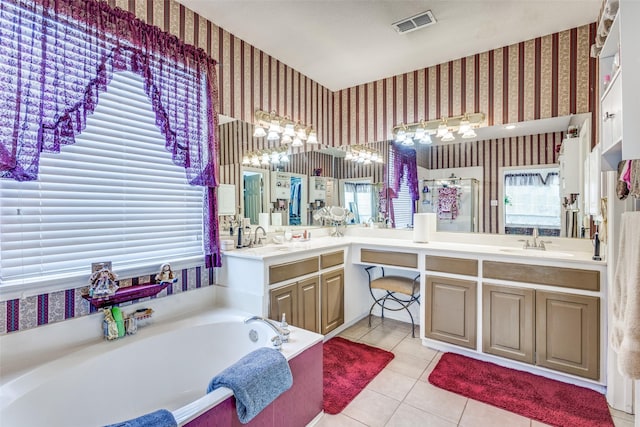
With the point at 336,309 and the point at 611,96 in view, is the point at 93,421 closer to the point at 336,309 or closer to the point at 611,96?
the point at 336,309

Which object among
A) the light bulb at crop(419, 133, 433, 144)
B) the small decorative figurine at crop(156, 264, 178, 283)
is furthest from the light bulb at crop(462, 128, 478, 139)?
the small decorative figurine at crop(156, 264, 178, 283)

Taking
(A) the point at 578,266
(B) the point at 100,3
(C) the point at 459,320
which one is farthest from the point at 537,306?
(B) the point at 100,3

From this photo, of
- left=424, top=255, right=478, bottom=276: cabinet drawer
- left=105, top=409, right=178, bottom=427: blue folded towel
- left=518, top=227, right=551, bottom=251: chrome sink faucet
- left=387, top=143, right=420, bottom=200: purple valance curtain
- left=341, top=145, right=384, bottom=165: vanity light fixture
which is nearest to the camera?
left=105, top=409, right=178, bottom=427: blue folded towel

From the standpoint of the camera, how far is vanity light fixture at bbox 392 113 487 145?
2930 mm

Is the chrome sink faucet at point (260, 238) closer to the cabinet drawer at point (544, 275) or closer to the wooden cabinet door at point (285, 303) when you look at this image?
the wooden cabinet door at point (285, 303)

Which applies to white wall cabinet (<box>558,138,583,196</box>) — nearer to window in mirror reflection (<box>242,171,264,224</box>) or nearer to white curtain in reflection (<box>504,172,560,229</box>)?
white curtain in reflection (<box>504,172,560,229</box>)

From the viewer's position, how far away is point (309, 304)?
2.62 m

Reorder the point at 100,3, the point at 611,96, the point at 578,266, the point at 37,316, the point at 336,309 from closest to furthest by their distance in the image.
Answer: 1. the point at 611,96
2. the point at 37,316
3. the point at 100,3
4. the point at 578,266
5. the point at 336,309

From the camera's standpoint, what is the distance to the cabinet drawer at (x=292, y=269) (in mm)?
2311

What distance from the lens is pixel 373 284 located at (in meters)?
3.11

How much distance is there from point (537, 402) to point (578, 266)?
92cm

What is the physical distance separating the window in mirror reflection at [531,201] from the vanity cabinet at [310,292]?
160 cm

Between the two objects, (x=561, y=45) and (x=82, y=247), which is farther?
(x=561, y=45)

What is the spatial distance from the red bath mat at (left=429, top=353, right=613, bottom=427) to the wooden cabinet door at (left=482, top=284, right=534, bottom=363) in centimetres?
15
